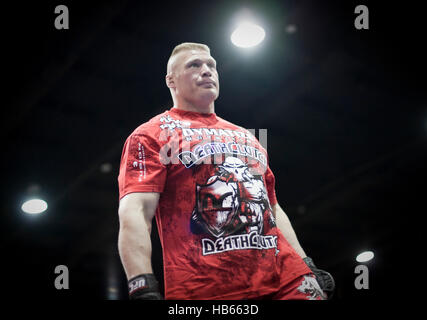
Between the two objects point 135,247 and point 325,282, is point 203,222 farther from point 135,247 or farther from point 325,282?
point 325,282

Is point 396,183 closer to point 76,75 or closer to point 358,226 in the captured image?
point 358,226

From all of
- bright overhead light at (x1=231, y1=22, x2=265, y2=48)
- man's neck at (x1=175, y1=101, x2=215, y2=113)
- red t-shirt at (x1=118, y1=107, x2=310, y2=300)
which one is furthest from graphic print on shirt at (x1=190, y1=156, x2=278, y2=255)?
bright overhead light at (x1=231, y1=22, x2=265, y2=48)

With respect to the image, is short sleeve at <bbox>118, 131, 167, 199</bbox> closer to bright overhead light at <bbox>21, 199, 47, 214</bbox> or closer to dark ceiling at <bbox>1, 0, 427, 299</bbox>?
dark ceiling at <bbox>1, 0, 427, 299</bbox>

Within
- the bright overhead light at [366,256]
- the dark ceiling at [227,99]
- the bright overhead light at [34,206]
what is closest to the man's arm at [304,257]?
the dark ceiling at [227,99]

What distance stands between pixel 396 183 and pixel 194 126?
7429 mm

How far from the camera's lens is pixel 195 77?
2342 millimetres

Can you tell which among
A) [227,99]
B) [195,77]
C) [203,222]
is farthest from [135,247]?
[227,99]

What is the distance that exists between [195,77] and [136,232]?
0.93m

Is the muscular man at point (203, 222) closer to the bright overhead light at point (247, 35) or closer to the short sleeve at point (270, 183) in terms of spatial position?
the short sleeve at point (270, 183)

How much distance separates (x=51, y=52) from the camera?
14.4ft

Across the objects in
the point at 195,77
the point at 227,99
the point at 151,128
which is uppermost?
the point at 227,99

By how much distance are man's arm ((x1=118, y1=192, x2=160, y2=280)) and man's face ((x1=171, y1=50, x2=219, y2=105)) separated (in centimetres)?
65

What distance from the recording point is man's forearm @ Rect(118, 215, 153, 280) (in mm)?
1703

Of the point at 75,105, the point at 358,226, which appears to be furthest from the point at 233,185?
the point at 358,226
